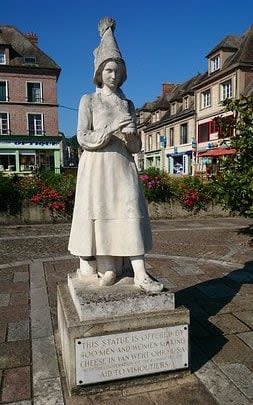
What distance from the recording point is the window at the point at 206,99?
31766 mm

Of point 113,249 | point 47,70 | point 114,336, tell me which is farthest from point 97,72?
point 47,70

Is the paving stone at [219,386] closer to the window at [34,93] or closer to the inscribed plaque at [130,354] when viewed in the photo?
the inscribed plaque at [130,354]

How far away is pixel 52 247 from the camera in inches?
340

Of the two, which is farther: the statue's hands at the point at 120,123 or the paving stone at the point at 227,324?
the paving stone at the point at 227,324

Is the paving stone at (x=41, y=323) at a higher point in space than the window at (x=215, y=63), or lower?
lower

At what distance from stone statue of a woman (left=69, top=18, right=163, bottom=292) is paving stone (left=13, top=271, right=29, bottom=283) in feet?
10.5

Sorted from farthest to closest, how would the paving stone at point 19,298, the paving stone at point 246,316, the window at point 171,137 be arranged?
1. the window at point 171,137
2. the paving stone at point 19,298
3. the paving stone at point 246,316

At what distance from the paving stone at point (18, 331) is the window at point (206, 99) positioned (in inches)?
1196

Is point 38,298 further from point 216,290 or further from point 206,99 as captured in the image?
point 206,99

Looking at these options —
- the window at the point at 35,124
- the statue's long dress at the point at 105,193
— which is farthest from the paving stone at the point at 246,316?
the window at the point at 35,124

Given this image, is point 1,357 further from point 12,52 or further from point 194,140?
point 12,52

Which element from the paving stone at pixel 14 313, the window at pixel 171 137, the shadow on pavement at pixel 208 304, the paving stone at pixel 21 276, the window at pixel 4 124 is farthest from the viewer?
the window at pixel 171 137

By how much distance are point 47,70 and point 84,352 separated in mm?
36781

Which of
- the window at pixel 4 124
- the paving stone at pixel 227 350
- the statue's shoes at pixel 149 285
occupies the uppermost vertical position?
the window at pixel 4 124
